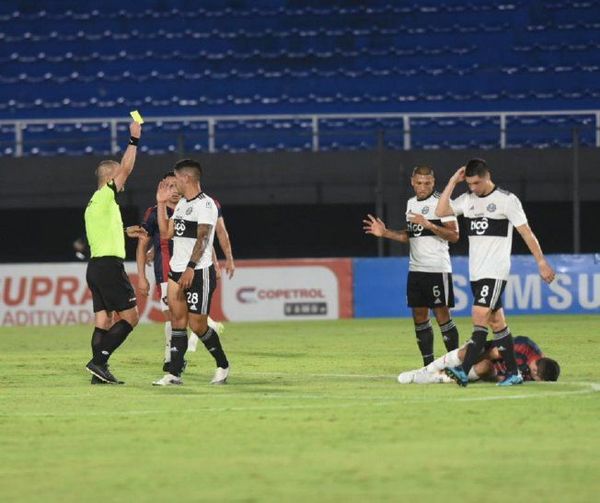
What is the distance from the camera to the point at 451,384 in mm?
12406

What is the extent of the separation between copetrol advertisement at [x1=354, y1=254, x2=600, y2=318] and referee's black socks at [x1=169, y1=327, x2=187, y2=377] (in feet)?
39.0

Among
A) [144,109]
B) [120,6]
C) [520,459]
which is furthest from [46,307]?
[520,459]

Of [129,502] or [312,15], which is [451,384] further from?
[312,15]

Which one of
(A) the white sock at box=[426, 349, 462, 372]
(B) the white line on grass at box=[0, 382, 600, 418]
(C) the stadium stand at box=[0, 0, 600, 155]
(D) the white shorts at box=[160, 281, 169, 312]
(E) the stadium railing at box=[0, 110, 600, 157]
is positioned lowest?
(B) the white line on grass at box=[0, 382, 600, 418]

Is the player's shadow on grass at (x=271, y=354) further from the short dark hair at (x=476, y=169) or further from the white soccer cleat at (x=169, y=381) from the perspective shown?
the short dark hair at (x=476, y=169)

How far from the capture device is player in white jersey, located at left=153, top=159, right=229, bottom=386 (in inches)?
488

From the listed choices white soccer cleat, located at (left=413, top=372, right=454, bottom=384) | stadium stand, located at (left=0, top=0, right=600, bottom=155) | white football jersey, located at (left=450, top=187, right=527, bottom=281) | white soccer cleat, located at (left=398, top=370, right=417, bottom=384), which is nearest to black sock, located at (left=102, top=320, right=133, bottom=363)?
white soccer cleat, located at (left=398, top=370, right=417, bottom=384)

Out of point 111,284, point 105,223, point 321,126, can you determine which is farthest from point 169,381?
point 321,126

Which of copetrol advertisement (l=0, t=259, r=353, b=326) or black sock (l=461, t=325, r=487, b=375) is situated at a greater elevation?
black sock (l=461, t=325, r=487, b=375)

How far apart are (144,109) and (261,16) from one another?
3359 mm

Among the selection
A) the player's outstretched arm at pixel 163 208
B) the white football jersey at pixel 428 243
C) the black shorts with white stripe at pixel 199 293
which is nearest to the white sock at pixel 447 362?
the white football jersey at pixel 428 243

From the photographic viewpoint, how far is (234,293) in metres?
24.5

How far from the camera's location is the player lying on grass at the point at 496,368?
1246cm

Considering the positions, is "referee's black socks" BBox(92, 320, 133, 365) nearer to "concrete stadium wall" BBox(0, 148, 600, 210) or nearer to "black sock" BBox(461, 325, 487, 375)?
"black sock" BBox(461, 325, 487, 375)
